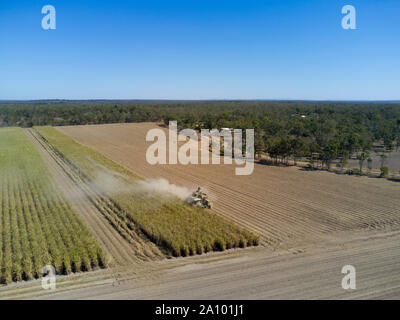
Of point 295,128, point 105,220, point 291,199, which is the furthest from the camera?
point 295,128

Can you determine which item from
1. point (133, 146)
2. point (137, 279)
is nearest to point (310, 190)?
point (137, 279)

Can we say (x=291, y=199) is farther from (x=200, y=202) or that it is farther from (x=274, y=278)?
(x=274, y=278)

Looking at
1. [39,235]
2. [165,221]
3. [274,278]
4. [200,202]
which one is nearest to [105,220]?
[39,235]

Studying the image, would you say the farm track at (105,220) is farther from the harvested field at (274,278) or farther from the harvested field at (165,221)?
the harvested field at (274,278)

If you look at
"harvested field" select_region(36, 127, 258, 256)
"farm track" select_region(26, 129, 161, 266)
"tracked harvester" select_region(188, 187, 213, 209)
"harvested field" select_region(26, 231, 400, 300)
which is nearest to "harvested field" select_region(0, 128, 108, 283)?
"farm track" select_region(26, 129, 161, 266)

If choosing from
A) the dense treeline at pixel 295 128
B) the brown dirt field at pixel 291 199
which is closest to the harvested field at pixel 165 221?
the brown dirt field at pixel 291 199

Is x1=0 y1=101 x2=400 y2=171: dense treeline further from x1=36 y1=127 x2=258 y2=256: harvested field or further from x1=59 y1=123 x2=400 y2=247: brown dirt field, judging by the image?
x1=36 y1=127 x2=258 y2=256: harvested field

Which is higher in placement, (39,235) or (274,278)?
(39,235)
